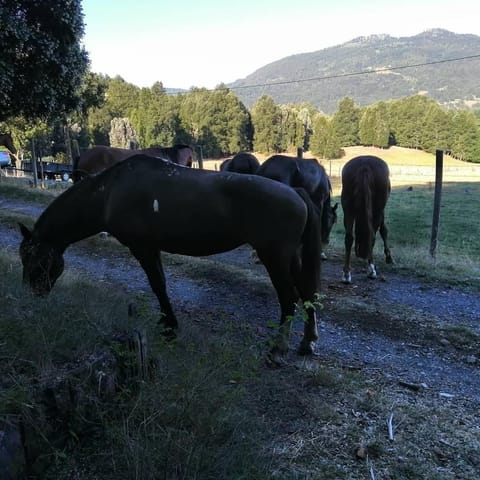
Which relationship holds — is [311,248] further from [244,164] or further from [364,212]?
[244,164]

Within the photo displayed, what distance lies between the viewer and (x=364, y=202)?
7074mm

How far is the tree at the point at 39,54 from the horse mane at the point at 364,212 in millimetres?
7187

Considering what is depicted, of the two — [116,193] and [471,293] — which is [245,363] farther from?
[471,293]

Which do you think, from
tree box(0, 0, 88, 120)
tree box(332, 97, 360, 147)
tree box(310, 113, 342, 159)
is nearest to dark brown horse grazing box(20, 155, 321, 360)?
tree box(0, 0, 88, 120)

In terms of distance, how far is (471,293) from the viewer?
6.64m

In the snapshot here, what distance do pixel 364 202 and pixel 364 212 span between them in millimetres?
160

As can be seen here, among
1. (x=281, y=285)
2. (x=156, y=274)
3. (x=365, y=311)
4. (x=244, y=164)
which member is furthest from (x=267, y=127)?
(x=281, y=285)

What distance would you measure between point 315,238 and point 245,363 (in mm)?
1641

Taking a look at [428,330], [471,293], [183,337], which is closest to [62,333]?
[183,337]

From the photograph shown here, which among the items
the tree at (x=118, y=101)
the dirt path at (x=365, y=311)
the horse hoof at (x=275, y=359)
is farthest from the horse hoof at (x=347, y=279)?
the tree at (x=118, y=101)

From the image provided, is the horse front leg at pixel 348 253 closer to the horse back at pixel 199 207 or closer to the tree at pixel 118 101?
the horse back at pixel 199 207

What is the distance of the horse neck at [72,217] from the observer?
4.54m

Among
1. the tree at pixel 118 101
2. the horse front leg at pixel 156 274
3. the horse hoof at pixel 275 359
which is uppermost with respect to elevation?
the tree at pixel 118 101

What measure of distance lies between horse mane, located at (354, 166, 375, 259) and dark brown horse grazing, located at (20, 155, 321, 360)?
9.87 feet
